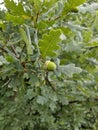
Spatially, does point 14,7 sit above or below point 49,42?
above

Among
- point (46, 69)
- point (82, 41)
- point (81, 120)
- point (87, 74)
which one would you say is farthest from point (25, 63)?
point (81, 120)

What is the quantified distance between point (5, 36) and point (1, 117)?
166 cm

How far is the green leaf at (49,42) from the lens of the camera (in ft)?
2.93

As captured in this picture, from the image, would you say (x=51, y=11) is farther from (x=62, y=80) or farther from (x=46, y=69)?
(x=62, y=80)

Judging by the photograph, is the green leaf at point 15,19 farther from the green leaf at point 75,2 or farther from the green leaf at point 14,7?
the green leaf at point 75,2

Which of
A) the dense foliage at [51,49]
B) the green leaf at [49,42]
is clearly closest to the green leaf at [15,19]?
the dense foliage at [51,49]

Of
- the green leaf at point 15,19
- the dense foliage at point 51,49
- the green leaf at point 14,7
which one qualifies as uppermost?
the green leaf at point 14,7

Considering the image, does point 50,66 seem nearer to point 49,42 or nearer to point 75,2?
point 49,42

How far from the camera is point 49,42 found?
0.92m

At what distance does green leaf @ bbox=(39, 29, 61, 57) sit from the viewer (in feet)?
2.93

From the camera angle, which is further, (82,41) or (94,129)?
(94,129)

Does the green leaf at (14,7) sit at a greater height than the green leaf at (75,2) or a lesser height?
greater

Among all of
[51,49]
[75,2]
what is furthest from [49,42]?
[75,2]

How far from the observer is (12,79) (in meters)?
1.16
